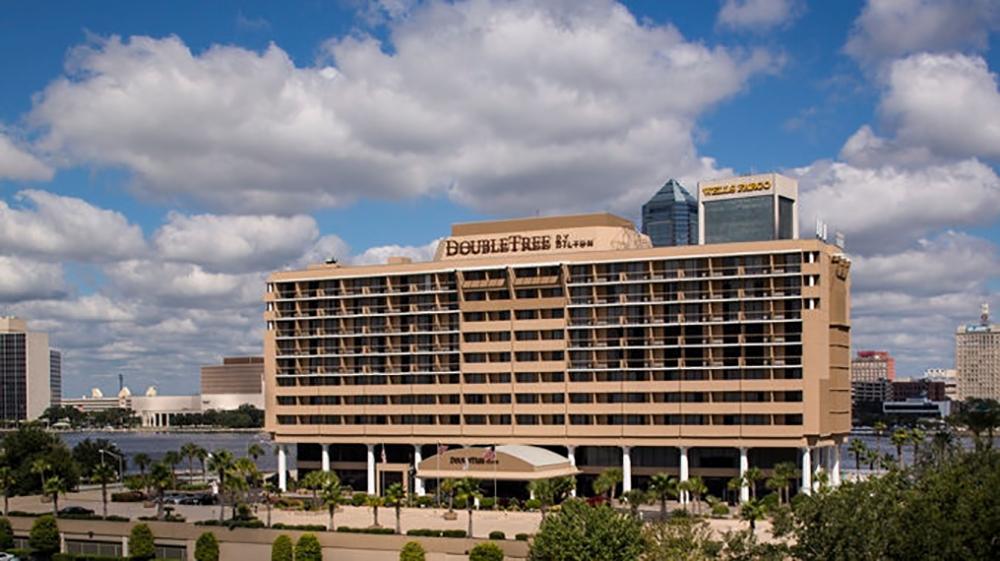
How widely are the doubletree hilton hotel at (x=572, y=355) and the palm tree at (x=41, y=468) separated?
34.5 metres

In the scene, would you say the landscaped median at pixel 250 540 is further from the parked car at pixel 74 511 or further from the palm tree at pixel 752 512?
the palm tree at pixel 752 512

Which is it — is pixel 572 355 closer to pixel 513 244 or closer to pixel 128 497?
pixel 513 244

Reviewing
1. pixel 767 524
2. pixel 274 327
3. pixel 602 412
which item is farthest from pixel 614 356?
pixel 274 327

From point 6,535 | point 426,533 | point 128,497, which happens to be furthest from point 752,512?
point 128,497

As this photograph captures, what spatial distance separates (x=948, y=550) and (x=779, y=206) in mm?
117437

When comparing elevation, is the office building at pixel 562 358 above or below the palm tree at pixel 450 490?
above

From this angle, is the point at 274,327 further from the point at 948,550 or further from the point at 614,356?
the point at 948,550

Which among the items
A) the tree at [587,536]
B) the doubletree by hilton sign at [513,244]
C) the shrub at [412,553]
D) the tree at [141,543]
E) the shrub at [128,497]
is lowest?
the shrub at [128,497]

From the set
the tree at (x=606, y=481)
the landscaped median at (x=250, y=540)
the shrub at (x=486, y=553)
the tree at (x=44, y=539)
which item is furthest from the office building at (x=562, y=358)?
the tree at (x=44, y=539)

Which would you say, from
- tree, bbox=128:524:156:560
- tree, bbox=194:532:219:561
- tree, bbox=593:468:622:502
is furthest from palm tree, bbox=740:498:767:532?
tree, bbox=128:524:156:560

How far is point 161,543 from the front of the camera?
129000mm

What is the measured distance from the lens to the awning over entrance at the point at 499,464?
158 m

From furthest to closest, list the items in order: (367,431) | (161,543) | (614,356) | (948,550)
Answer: (367,431)
(614,356)
(161,543)
(948,550)

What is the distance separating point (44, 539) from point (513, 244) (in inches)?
2971
